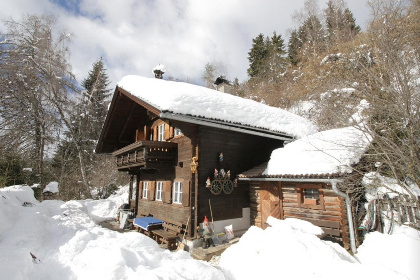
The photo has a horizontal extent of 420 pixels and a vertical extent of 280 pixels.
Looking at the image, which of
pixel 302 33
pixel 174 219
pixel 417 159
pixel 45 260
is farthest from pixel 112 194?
pixel 302 33

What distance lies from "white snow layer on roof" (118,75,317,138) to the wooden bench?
487 cm

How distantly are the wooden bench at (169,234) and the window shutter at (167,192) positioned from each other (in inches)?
43.4

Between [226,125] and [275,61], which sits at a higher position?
[275,61]

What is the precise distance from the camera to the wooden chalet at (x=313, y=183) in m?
7.59

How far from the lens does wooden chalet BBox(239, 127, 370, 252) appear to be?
24.9 ft

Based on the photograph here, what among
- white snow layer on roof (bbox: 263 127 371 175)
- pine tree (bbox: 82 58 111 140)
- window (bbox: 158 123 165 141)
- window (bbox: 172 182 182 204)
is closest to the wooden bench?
window (bbox: 172 182 182 204)

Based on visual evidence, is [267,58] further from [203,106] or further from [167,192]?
[167,192]

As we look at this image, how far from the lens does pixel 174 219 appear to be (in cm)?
1045

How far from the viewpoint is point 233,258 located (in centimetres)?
627

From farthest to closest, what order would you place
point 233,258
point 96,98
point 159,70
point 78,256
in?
point 96,98
point 159,70
point 233,258
point 78,256

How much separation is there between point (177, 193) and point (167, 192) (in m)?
0.78

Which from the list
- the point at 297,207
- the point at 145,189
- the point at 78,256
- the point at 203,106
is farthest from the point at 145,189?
the point at 297,207

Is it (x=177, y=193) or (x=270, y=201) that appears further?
(x=177, y=193)

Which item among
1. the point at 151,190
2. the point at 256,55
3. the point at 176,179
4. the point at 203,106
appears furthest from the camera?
the point at 256,55
